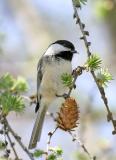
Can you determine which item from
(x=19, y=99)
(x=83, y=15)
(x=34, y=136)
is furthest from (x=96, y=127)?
(x=19, y=99)

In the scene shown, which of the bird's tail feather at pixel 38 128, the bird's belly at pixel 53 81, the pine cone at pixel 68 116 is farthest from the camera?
the bird's belly at pixel 53 81

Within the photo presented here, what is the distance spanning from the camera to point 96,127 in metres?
5.18

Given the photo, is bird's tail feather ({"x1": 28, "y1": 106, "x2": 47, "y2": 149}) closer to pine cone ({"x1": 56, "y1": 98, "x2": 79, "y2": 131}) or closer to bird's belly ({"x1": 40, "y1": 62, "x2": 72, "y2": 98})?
bird's belly ({"x1": 40, "y1": 62, "x2": 72, "y2": 98})

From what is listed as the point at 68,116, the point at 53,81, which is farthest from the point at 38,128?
the point at 68,116

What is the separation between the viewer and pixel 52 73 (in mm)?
3234

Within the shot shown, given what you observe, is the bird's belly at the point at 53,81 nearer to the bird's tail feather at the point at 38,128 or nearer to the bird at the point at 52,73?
the bird at the point at 52,73

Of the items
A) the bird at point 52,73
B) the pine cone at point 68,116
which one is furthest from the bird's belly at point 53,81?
the pine cone at point 68,116

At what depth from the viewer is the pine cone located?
6.17ft

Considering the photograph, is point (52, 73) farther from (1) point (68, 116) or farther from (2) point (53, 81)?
(1) point (68, 116)

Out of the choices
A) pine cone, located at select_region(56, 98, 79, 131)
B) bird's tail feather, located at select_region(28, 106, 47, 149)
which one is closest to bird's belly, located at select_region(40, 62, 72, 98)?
bird's tail feather, located at select_region(28, 106, 47, 149)

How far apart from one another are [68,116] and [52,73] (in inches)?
53.7

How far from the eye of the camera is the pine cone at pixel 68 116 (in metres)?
1.88

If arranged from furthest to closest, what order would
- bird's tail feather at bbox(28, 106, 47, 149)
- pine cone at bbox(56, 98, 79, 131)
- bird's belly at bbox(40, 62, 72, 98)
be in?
bird's belly at bbox(40, 62, 72, 98)
bird's tail feather at bbox(28, 106, 47, 149)
pine cone at bbox(56, 98, 79, 131)

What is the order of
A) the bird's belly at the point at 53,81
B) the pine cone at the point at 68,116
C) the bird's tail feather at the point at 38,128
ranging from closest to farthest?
1. the pine cone at the point at 68,116
2. the bird's tail feather at the point at 38,128
3. the bird's belly at the point at 53,81
